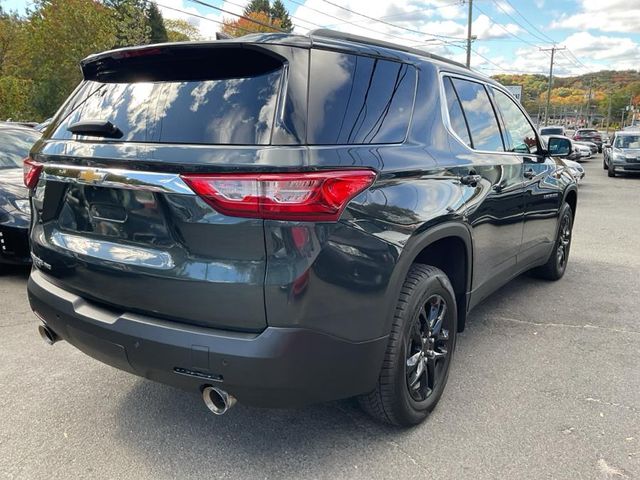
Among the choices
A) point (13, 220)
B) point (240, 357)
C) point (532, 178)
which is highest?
point (532, 178)

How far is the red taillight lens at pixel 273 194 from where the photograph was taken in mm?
1947

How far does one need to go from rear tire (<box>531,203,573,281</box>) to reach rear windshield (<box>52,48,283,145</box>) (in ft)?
13.0

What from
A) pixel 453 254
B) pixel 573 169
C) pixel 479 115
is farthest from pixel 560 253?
pixel 453 254

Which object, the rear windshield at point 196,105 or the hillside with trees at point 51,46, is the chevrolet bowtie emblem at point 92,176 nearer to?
the rear windshield at point 196,105

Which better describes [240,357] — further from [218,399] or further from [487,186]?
[487,186]

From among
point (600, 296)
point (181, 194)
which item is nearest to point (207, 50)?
point (181, 194)

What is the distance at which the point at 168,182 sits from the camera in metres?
2.07

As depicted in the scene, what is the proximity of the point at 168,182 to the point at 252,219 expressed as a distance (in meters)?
0.39

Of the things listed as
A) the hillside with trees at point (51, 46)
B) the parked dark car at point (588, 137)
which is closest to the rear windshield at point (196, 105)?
the hillside with trees at point (51, 46)

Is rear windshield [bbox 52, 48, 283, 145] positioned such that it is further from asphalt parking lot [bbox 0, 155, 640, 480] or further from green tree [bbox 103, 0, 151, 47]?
green tree [bbox 103, 0, 151, 47]

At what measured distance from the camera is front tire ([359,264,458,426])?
246cm

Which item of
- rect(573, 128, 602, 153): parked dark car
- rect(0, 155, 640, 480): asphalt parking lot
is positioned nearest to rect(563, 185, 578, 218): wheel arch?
rect(0, 155, 640, 480): asphalt parking lot

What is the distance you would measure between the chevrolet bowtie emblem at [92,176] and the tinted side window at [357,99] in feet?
3.06

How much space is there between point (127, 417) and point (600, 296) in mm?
4316
